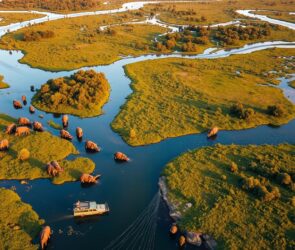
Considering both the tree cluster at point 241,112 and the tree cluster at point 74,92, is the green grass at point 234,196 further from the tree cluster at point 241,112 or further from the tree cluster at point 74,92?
the tree cluster at point 74,92

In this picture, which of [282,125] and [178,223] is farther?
[282,125]

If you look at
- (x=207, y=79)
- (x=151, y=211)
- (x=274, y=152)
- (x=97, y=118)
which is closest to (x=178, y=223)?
(x=151, y=211)

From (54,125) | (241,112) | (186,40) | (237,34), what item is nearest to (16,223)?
(54,125)

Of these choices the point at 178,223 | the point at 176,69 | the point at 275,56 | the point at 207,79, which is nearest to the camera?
the point at 178,223

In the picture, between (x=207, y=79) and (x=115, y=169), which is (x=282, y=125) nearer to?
(x=207, y=79)

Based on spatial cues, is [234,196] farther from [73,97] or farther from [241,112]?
[73,97]

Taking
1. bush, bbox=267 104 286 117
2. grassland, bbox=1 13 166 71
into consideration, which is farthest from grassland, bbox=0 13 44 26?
bush, bbox=267 104 286 117
